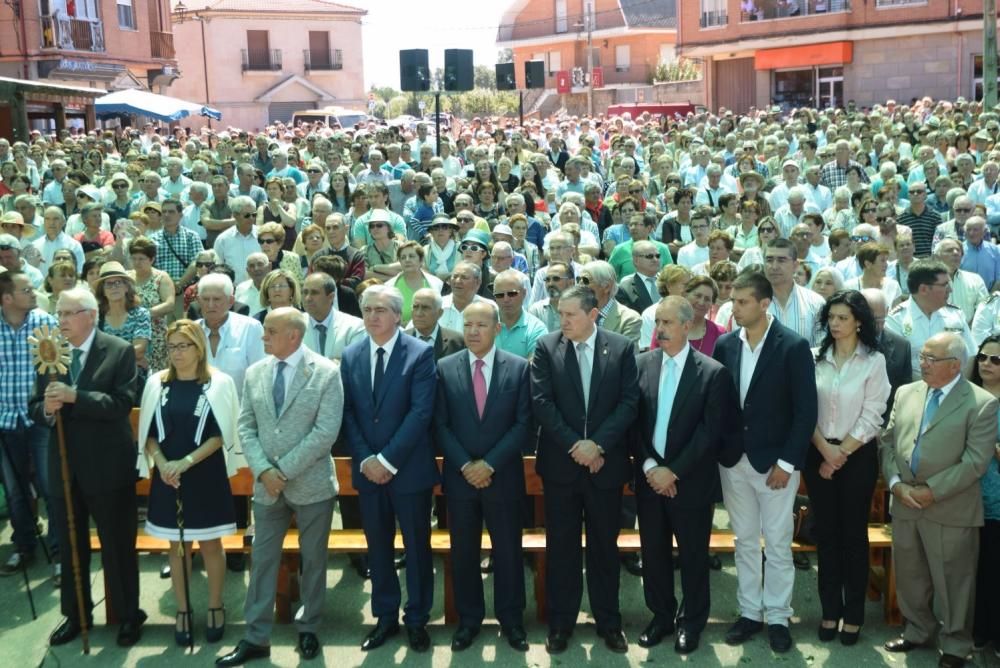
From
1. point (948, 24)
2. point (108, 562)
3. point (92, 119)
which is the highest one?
point (948, 24)

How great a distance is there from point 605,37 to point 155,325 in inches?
2291

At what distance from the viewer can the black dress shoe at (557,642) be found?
546 cm

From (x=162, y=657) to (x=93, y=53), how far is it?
3394cm

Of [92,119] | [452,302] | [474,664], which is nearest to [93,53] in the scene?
[92,119]

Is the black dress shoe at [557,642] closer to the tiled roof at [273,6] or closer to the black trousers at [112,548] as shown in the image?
the black trousers at [112,548]

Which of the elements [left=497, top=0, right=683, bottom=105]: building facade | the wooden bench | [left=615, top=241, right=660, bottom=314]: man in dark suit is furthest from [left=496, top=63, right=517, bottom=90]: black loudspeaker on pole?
[left=497, top=0, right=683, bottom=105]: building facade

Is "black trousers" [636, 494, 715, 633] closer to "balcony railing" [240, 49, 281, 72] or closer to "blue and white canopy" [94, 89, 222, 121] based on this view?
"blue and white canopy" [94, 89, 222, 121]

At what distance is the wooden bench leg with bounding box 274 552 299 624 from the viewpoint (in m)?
5.89

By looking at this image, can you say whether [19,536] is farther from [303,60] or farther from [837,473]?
[303,60]

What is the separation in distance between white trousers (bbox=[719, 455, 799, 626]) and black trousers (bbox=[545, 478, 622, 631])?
61 centimetres

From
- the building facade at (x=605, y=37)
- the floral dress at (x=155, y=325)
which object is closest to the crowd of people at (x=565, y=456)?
the floral dress at (x=155, y=325)

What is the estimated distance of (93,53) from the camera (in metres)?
35.5

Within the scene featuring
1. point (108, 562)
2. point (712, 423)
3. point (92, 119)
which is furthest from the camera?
point (92, 119)

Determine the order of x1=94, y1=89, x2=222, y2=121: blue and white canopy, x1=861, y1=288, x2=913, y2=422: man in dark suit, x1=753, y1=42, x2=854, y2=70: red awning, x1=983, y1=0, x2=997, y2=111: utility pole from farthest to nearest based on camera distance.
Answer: x1=753, y1=42, x2=854, y2=70: red awning < x1=94, y1=89, x2=222, y2=121: blue and white canopy < x1=983, y1=0, x2=997, y2=111: utility pole < x1=861, y1=288, x2=913, y2=422: man in dark suit
